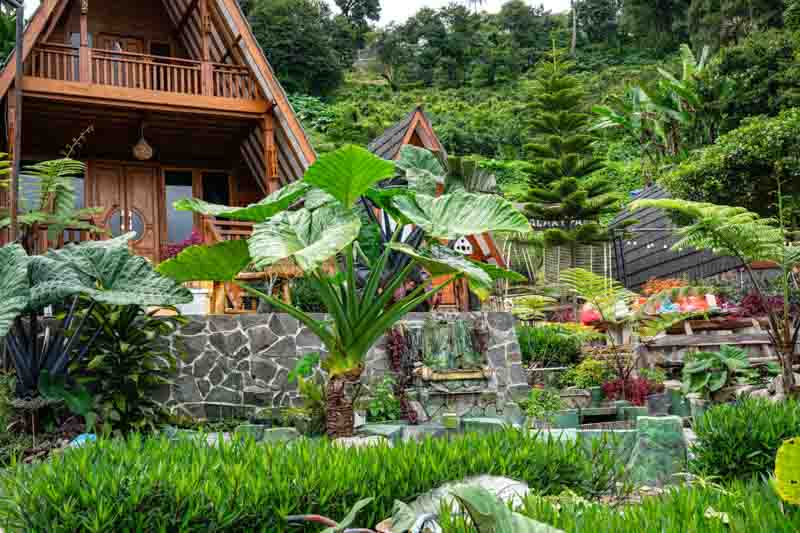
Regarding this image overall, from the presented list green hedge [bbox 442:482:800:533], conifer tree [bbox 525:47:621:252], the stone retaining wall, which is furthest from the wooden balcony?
green hedge [bbox 442:482:800:533]

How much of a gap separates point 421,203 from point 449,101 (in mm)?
39726

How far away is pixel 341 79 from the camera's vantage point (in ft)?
142

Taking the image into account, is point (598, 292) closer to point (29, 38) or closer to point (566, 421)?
point (566, 421)

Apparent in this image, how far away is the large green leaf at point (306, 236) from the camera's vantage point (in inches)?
262

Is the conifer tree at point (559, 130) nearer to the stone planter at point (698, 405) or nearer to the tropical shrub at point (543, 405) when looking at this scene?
the tropical shrub at point (543, 405)

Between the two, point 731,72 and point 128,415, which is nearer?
point 128,415

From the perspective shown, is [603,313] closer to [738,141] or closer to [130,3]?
[738,141]

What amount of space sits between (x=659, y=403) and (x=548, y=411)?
70.1 inches

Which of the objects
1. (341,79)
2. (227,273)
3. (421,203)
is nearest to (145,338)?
(227,273)

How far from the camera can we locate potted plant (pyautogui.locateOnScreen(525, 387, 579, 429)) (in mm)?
9141

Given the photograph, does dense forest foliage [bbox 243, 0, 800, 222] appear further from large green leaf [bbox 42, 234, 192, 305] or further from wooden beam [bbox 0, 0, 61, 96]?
wooden beam [bbox 0, 0, 61, 96]

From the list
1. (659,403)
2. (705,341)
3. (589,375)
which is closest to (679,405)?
(659,403)

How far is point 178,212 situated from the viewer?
51.2 feet

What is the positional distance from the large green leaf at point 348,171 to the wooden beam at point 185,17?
832 centimetres
